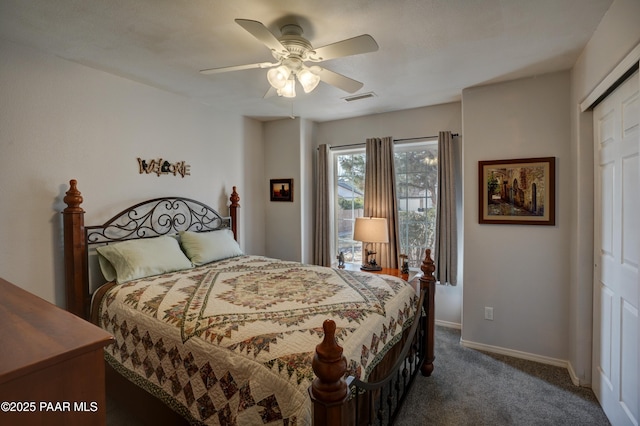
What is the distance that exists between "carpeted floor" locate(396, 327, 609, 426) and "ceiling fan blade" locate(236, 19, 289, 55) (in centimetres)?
249

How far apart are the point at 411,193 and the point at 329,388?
312 centimetres

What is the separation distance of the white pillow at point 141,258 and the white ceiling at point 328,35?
1.49 meters

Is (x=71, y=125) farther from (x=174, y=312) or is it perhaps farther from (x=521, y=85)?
(x=521, y=85)

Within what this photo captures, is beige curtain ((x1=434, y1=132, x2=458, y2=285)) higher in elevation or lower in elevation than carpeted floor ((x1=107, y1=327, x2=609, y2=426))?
higher

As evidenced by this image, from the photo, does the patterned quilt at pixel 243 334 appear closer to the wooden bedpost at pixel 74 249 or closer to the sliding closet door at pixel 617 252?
the wooden bedpost at pixel 74 249

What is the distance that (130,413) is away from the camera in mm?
2092

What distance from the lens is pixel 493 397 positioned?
2301mm

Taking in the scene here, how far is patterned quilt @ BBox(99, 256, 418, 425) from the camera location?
1.34 meters

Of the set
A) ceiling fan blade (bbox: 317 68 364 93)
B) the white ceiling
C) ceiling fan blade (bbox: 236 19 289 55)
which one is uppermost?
the white ceiling

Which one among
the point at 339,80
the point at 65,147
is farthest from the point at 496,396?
the point at 65,147

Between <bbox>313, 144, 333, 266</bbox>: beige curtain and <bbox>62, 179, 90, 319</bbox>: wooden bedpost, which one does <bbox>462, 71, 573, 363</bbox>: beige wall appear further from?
<bbox>62, 179, 90, 319</bbox>: wooden bedpost

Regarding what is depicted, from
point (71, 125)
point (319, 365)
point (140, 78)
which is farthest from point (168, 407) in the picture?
point (140, 78)

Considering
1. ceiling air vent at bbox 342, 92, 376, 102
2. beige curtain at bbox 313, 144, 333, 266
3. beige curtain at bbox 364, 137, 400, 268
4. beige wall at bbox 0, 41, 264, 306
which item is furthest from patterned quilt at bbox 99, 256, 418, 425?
ceiling air vent at bbox 342, 92, 376, 102

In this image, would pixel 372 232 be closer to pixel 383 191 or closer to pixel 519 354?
pixel 383 191
